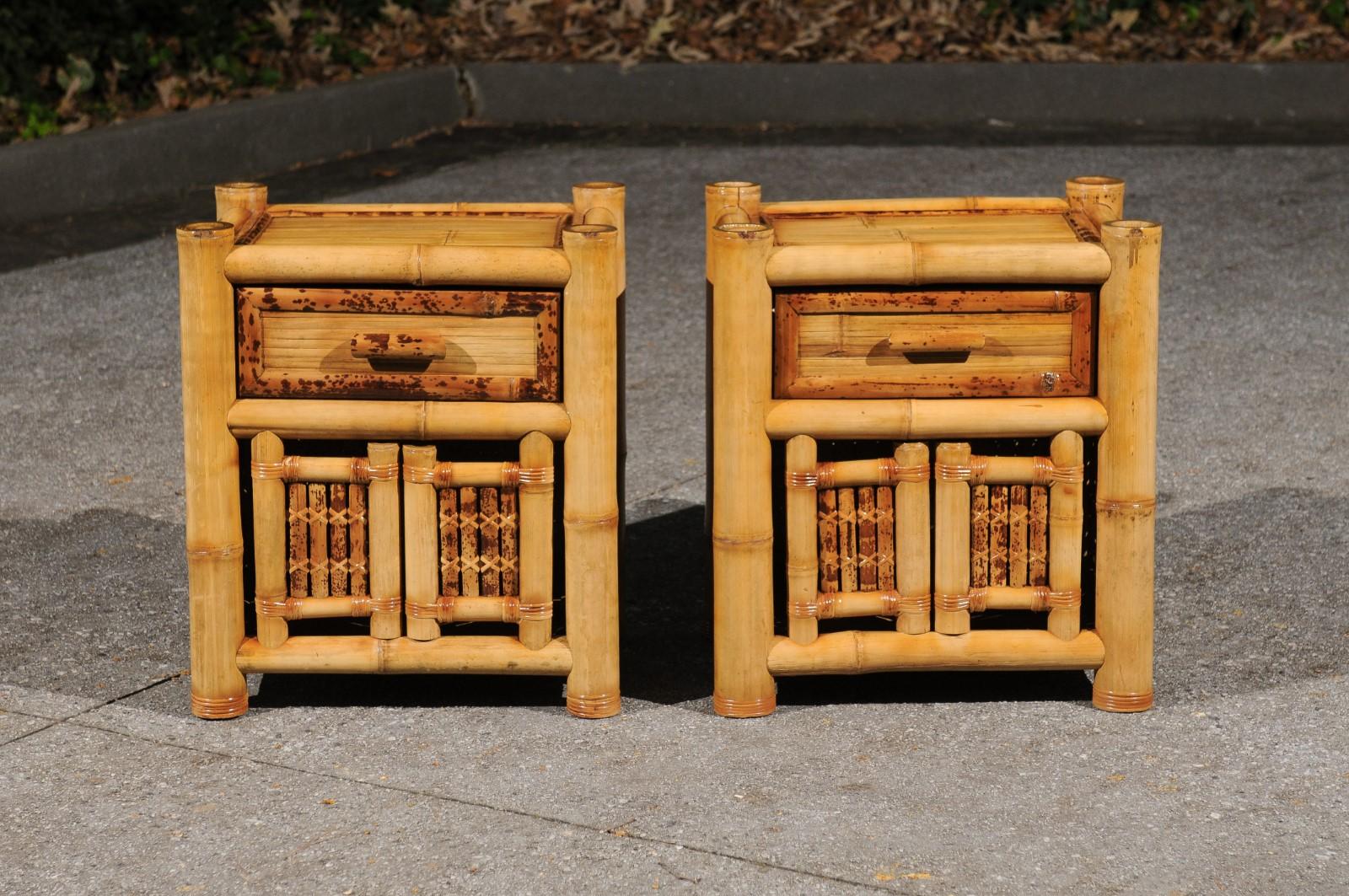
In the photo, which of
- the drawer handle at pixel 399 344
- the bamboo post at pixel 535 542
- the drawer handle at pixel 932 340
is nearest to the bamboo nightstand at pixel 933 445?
the drawer handle at pixel 932 340

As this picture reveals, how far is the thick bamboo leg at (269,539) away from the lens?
13.7 ft

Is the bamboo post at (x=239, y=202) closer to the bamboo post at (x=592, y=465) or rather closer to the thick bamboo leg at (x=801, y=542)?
the bamboo post at (x=592, y=465)

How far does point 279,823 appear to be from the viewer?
374 cm

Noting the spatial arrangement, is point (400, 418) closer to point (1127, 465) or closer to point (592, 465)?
point (592, 465)

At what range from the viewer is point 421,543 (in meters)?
4.22

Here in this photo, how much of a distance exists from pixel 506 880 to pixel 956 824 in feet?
2.74

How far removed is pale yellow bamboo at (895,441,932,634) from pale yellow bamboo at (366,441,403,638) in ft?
3.42

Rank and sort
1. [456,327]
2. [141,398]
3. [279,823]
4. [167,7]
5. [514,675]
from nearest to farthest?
[279,823] < [456,327] < [514,675] < [141,398] < [167,7]

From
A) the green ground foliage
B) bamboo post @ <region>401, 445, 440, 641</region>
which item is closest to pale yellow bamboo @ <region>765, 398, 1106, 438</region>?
bamboo post @ <region>401, 445, 440, 641</region>

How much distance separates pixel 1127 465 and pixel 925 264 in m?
0.60

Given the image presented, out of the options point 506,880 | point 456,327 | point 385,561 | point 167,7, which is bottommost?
point 506,880

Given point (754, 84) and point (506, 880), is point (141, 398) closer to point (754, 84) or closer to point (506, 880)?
point (506, 880)

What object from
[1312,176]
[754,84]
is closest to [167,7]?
[754,84]

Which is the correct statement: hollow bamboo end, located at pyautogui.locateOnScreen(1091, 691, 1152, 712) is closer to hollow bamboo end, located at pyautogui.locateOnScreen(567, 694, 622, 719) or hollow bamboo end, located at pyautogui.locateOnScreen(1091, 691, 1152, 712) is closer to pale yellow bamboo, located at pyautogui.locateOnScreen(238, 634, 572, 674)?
hollow bamboo end, located at pyautogui.locateOnScreen(567, 694, 622, 719)
